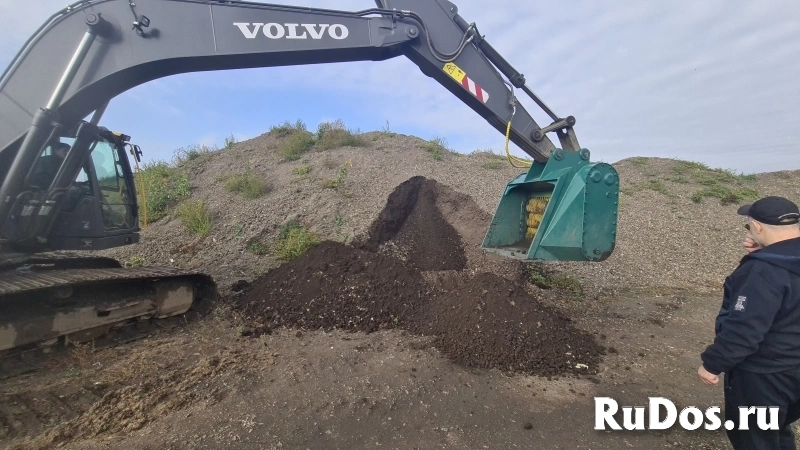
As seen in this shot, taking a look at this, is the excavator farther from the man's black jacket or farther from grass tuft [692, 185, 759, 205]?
grass tuft [692, 185, 759, 205]

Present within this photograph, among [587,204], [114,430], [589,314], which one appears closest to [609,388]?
[587,204]

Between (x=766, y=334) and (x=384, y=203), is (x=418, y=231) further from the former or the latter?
(x=766, y=334)

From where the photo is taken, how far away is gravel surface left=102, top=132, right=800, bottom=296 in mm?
8289

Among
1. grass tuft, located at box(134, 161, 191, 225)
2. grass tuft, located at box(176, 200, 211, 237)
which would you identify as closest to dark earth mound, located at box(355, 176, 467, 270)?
grass tuft, located at box(176, 200, 211, 237)

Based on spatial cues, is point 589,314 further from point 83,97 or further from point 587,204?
point 83,97

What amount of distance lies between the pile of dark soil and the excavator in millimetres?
744

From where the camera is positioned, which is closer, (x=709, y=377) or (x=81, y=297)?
(x=709, y=377)

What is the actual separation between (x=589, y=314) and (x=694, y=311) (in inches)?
69.1

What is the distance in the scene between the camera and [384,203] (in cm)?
960

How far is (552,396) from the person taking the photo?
4.05 m

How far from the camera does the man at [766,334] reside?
2.46 meters

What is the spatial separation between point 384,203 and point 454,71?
4.96m

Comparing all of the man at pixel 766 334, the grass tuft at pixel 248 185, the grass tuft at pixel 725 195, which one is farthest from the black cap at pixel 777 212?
the grass tuft at pixel 725 195

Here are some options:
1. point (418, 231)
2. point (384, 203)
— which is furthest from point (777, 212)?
point (384, 203)
